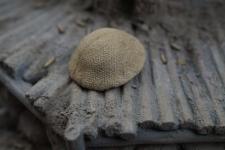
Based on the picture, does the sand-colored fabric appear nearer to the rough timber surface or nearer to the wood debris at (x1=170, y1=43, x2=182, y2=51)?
the rough timber surface

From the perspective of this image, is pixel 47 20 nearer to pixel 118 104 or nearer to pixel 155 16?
pixel 155 16

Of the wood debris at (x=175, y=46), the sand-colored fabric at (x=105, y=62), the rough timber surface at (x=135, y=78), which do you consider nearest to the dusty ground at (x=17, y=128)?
the rough timber surface at (x=135, y=78)

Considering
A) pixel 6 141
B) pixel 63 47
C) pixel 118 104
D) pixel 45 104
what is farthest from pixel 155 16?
pixel 6 141

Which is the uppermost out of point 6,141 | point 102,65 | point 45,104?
point 102,65

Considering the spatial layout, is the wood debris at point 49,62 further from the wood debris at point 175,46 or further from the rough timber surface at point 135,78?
the wood debris at point 175,46

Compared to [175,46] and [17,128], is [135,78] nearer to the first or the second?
[175,46]
